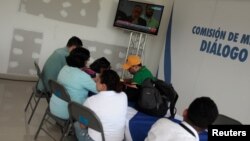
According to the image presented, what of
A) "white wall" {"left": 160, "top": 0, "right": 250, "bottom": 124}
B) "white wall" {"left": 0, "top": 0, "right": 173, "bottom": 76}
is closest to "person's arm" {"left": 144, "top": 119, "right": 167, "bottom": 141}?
"white wall" {"left": 160, "top": 0, "right": 250, "bottom": 124}

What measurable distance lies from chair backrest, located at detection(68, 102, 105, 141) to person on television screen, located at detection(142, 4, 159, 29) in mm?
3845

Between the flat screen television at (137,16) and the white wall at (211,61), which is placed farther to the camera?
the flat screen television at (137,16)

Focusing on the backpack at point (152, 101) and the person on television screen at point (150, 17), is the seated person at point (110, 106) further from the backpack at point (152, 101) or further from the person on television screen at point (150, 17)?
the person on television screen at point (150, 17)

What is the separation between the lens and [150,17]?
5996 mm

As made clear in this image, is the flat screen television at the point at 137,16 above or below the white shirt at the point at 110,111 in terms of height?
above

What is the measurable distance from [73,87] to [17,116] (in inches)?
57.3

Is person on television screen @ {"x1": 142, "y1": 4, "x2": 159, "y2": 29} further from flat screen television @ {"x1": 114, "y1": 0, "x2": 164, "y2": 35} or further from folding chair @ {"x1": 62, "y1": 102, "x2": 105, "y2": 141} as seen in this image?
folding chair @ {"x1": 62, "y1": 102, "x2": 105, "y2": 141}

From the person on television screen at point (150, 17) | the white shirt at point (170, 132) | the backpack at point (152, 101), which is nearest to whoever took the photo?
the white shirt at point (170, 132)

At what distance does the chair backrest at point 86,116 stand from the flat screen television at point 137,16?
12.6 feet

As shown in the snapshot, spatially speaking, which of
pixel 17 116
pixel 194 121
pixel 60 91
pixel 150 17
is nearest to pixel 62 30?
pixel 150 17

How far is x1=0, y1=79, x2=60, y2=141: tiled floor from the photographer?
3469 mm

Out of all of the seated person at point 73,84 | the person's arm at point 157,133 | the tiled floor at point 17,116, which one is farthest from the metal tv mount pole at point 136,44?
the person's arm at point 157,133

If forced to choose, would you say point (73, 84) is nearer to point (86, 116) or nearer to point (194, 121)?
point (86, 116)

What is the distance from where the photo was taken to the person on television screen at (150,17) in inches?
235
